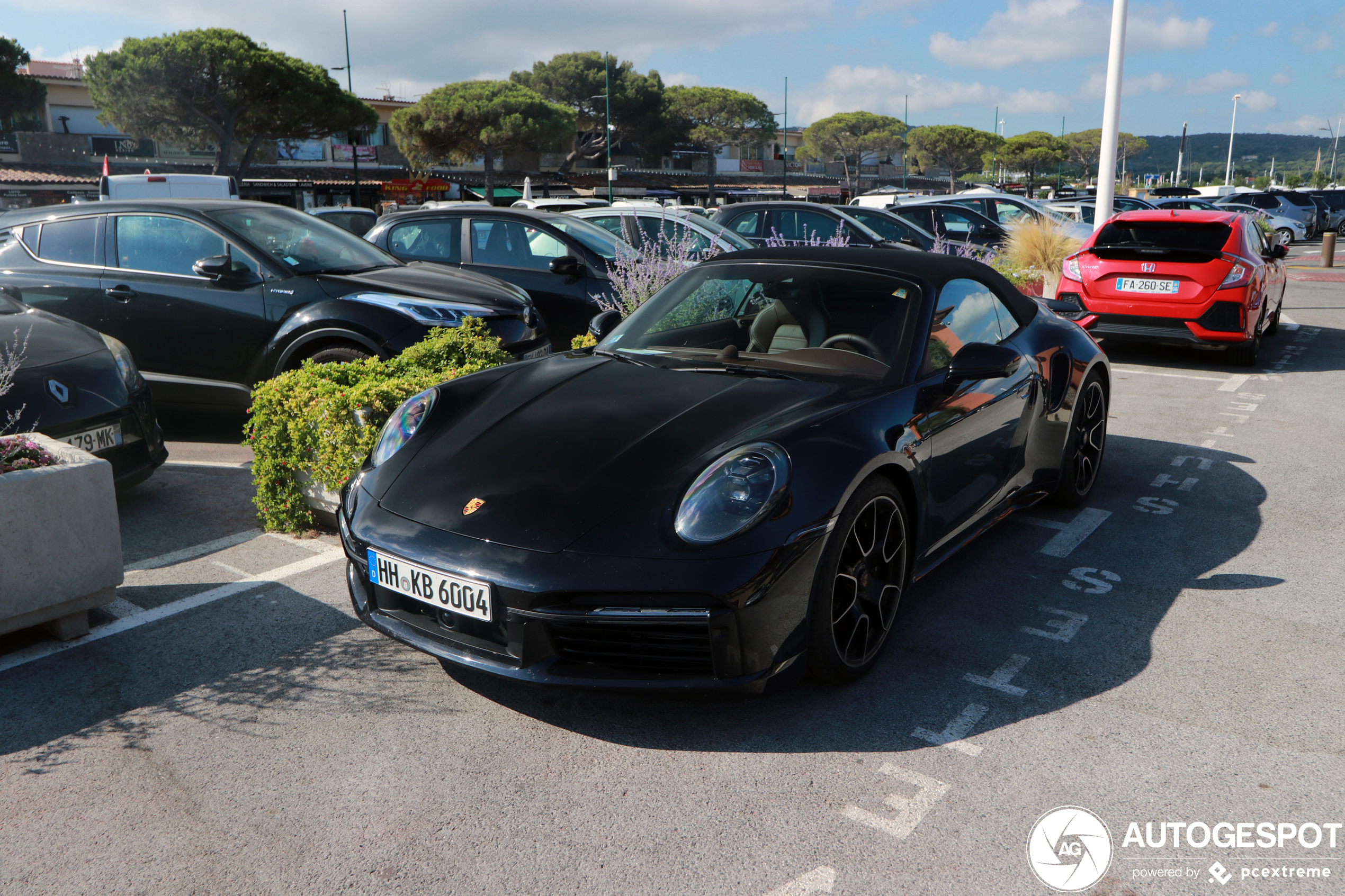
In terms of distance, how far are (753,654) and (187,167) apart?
4731 centimetres

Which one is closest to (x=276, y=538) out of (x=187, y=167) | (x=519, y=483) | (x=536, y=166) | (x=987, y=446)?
(x=519, y=483)

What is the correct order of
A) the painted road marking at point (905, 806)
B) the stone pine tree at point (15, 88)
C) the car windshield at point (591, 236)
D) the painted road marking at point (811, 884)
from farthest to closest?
1. the stone pine tree at point (15, 88)
2. the car windshield at point (591, 236)
3. the painted road marking at point (905, 806)
4. the painted road marking at point (811, 884)

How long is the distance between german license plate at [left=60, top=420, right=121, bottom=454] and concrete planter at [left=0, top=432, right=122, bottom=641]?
89 cm

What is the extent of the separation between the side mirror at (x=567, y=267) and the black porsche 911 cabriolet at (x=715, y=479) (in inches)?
149

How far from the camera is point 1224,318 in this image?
29.3ft

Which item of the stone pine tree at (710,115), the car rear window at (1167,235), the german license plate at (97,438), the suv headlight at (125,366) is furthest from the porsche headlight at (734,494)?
the stone pine tree at (710,115)

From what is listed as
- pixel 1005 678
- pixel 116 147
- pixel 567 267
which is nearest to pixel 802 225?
pixel 567 267

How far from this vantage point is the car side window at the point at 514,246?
8297 millimetres

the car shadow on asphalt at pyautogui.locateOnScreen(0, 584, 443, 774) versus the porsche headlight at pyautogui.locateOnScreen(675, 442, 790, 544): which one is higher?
the porsche headlight at pyautogui.locateOnScreen(675, 442, 790, 544)

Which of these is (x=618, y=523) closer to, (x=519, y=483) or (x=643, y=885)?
(x=519, y=483)

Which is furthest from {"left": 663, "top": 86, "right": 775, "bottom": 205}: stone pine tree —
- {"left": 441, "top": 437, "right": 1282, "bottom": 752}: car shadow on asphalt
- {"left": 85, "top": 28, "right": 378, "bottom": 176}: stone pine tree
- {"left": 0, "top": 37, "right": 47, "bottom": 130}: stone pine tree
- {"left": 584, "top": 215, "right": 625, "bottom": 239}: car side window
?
{"left": 441, "top": 437, "right": 1282, "bottom": 752}: car shadow on asphalt

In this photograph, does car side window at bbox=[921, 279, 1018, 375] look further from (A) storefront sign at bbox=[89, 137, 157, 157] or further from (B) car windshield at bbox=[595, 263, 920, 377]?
(A) storefront sign at bbox=[89, 137, 157, 157]

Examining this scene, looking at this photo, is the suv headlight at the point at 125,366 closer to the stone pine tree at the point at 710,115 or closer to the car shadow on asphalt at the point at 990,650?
the car shadow on asphalt at the point at 990,650

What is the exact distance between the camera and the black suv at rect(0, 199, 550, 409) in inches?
243
